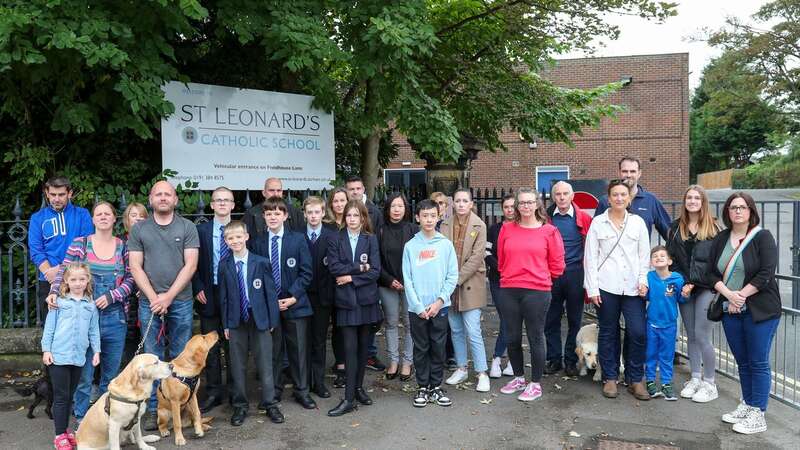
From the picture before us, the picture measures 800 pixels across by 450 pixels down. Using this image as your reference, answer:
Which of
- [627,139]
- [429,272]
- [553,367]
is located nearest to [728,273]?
[553,367]

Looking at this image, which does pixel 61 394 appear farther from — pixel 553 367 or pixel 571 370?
pixel 571 370

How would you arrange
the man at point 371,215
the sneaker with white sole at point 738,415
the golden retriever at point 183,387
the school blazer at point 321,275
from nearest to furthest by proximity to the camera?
1. the golden retriever at point 183,387
2. the sneaker with white sole at point 738,415
3. the school blazer at point 321,275
4. the man at point 371,215

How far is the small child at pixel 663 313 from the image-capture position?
536cm

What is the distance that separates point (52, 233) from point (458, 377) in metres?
3.87

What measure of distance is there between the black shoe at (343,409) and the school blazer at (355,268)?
2.67ft

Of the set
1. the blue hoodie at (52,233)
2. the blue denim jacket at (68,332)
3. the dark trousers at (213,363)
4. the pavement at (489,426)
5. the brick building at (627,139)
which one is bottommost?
the pavement at (489,426)

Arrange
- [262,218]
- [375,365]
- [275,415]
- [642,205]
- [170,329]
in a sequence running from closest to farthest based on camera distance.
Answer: [275,415] < [170,329] < [262,218] < [642,205] < [375,365]

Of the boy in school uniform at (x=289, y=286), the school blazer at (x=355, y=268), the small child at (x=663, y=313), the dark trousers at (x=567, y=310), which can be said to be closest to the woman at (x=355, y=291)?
the school blazer at (x=355, y=268)

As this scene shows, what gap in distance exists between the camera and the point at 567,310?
20.3ft

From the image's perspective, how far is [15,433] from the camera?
473 cm

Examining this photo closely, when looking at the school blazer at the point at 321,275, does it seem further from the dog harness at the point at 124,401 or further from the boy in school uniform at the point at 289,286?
Result: the dog harness at the point at 124,401

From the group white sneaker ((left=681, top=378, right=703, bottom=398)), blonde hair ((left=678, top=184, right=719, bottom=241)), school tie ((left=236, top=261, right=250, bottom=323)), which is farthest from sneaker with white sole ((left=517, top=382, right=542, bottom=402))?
school tie ((left=236, top=261, right=250, bottom=323))

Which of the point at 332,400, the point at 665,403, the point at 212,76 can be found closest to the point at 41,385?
the point at 332,400

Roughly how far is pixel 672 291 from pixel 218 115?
220 inches
